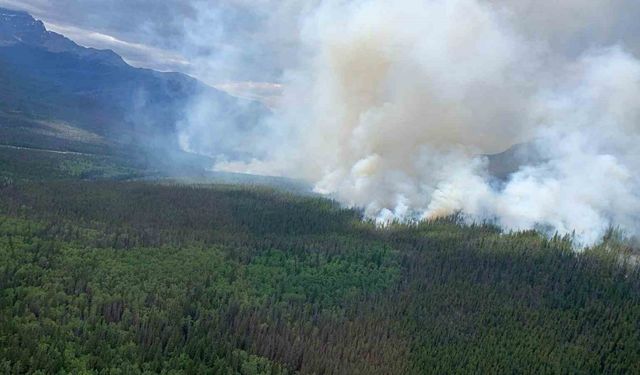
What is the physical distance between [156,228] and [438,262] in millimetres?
52993

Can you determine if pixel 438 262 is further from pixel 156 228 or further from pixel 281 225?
pixel 156 228

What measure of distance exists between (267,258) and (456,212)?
227 feet

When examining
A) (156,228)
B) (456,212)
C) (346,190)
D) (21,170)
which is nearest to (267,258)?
(156,228)

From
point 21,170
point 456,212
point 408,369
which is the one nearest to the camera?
point 408,369

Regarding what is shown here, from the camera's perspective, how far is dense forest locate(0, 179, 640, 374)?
2724 inches

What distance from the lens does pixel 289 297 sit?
3504 inches

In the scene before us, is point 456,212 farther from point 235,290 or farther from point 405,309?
point 235,290

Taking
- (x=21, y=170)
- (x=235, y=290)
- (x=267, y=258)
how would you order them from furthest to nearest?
(x=21, y=170) < (x=267, y=258) < (x=235, y=290)

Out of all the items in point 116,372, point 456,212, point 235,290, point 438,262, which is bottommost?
point 116,372

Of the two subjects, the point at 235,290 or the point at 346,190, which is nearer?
the point at 235,290

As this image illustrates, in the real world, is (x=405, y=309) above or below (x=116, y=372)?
above

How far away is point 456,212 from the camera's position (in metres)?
159

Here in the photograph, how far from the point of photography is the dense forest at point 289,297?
69.2 m

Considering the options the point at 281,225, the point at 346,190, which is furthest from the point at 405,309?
the point at 346,190
